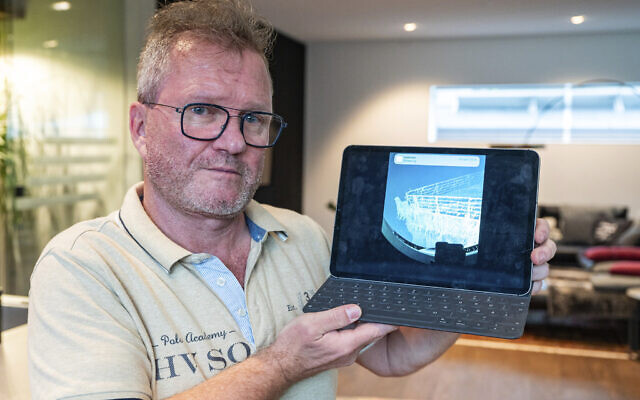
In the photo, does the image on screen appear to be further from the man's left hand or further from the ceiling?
the ceiling

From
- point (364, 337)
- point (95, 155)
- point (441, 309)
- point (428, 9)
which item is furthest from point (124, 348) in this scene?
point (428, 9)

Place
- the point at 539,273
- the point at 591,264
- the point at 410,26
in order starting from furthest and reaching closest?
the point at 410,26, the point at 591,264, the point at 539,273

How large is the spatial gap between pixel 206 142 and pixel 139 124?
18cm

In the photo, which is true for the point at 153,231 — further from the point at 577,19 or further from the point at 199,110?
the point at 577,19

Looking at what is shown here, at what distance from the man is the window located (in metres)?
6.10

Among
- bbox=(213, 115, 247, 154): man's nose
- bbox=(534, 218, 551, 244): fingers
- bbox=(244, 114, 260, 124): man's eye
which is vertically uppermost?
bbox=(244, 114, 260, 124): man's eye

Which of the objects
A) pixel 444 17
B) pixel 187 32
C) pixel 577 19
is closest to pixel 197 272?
pixel 187 32

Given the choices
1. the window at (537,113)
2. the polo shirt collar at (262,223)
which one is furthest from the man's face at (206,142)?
the window at (537,113)

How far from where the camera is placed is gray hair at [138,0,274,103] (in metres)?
1.09

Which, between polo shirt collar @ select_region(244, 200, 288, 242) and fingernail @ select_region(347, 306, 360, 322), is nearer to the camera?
fingernail @ select_region(347, 306, 360, 322)

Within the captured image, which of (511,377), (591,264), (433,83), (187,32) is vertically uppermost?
(433,83)

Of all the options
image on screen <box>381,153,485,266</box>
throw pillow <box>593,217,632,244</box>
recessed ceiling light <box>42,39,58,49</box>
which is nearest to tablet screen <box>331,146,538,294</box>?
image on screen <box>381,153,485,266</box>

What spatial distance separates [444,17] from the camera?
5.87m

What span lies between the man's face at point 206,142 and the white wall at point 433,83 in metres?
6.04
